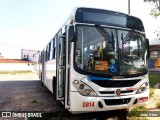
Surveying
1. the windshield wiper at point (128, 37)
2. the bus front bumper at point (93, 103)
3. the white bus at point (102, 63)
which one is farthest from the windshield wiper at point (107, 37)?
the bus front bumper at point (93, 103)

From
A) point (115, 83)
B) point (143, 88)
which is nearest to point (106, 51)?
point (115, 83)

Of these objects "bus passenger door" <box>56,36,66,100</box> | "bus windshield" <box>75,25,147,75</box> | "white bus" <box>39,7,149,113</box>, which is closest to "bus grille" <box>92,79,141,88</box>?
"white bus" <box>39,7,149,113</box>

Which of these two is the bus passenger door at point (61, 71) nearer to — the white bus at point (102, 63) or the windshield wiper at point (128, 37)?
the white bus at point (102, 63)

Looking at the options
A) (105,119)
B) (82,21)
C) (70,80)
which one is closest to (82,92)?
(70,80)

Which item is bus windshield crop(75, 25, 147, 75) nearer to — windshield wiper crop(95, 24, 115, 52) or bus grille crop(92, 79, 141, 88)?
windshield wiper crop(95, 24, 115, 52)

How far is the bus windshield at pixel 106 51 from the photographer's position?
6.32 metres

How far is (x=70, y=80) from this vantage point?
6328 millimetres

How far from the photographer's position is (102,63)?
6414 mm

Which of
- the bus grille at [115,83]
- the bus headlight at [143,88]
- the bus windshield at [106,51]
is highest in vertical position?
the bus windshield at [106,51]

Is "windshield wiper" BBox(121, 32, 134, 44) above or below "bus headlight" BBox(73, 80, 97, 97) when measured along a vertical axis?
above

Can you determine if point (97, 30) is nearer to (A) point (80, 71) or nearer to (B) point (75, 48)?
(B) point (75, 48)

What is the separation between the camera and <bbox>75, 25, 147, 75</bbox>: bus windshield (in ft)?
20.7

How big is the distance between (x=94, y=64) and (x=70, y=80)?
2.59ft

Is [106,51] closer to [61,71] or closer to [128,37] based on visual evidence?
[128,37]
